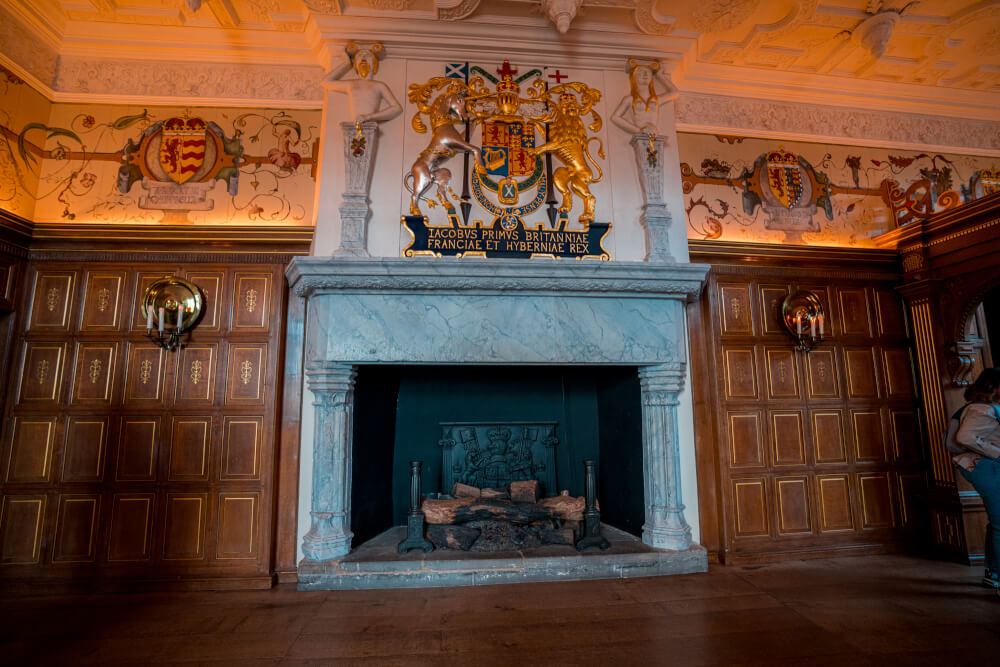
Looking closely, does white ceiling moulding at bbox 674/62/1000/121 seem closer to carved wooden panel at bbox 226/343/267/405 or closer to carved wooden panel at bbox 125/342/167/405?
carved wooden panel at bbox 226/343/267/405

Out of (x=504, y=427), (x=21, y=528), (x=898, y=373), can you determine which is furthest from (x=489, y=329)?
(x=898, y=373)

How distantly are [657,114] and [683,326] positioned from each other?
1.92 meters

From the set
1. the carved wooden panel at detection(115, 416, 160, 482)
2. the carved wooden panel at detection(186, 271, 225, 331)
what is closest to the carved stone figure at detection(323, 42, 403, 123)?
the carved wooden panel at detection(186, 271, 225, 331)

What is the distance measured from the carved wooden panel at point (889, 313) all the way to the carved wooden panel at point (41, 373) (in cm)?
686

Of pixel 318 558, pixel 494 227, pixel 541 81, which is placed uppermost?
pixel 541 81

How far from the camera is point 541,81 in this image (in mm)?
4133

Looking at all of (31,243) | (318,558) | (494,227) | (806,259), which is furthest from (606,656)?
(31,243)

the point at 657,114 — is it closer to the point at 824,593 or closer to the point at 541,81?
the point at 541,81

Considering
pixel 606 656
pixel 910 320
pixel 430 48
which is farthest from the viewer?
pixel 910 320

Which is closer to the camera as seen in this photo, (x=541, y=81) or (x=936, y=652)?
(x=936, y=652)

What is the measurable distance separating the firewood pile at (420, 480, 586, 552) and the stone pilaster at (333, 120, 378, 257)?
215 centimetres

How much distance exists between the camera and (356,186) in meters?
3.78

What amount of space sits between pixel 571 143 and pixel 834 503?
3.80 m

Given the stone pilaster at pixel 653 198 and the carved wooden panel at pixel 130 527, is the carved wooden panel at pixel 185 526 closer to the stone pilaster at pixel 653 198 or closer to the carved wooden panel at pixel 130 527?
the carved wooden panel at pixel 130 527
